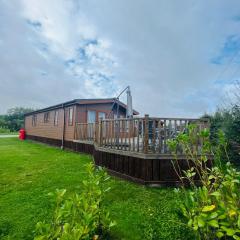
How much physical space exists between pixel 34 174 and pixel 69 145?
6.99 meters

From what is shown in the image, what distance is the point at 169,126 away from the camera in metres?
6.05

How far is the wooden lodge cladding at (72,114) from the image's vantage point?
14166 mm

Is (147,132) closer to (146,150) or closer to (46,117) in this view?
(146,150)

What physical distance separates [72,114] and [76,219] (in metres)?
12.3

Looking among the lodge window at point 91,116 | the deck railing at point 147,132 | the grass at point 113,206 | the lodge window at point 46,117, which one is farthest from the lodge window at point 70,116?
the deck railing at point 147,132

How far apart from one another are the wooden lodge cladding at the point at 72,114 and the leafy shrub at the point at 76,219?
1086cm

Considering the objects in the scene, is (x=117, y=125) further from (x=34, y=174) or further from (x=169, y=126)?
(x=34, y=174)

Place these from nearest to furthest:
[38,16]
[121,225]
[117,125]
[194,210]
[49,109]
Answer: [194,210] → [121,225] → [117,125] → [38,16] → [49,109]

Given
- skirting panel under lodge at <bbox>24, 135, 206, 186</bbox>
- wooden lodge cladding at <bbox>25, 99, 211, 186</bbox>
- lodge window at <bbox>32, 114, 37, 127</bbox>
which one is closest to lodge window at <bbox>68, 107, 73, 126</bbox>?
wooden lodge cladding at <bbox>25, 99, 211, 186</bbox>

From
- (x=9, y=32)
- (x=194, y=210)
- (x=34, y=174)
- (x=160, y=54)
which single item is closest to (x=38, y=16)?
(x=9, y=32)

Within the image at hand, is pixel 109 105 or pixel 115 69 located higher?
pixel 115 69

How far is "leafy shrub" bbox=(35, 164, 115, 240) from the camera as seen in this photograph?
193cm

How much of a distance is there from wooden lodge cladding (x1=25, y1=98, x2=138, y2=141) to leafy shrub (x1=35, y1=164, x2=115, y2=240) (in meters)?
10.9

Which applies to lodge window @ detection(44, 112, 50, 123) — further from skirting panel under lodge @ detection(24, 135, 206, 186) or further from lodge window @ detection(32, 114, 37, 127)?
skirting panel under lodge @ detection(24, 135, 206, 186)
